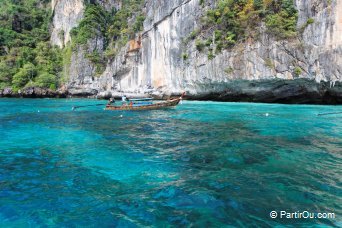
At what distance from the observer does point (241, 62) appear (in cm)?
2900

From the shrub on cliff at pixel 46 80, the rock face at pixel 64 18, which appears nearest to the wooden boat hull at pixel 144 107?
the shrub on cliff at pixel 46 80

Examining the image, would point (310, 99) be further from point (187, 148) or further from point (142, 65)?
point (142, 65)

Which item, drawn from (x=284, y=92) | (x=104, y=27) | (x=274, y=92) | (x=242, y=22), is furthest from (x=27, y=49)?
(x=284, y=92)

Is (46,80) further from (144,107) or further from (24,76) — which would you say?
(144,107)

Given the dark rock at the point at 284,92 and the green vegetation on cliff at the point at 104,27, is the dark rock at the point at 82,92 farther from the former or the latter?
the dark rock at the point at 284,92

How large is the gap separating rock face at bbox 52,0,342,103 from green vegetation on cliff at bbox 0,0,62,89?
20.7 meters

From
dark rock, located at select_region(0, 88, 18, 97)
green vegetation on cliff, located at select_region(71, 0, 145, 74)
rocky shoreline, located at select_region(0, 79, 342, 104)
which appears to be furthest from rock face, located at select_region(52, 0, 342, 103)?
dark rock, located at select_region(0, 88, 18, 97)

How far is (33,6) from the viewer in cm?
7750

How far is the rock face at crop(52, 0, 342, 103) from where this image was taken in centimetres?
2395

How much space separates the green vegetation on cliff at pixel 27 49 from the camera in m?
55.6

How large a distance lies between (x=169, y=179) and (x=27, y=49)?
214 feet

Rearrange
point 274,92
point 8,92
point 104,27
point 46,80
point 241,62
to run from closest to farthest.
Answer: point 274,92
point 241,62
point 8,92
point 46,80
point 104,27

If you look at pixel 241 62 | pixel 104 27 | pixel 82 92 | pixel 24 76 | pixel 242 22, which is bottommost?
pixel 82 92

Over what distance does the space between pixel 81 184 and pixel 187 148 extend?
4565 mm
